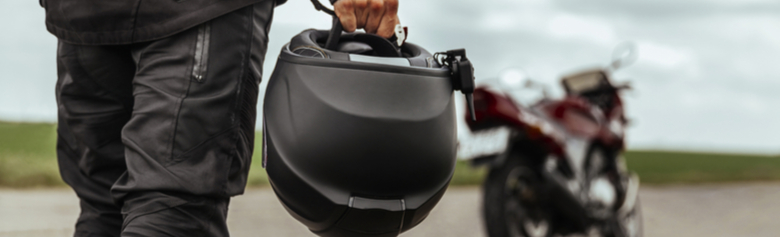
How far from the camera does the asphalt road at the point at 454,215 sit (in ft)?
11.1

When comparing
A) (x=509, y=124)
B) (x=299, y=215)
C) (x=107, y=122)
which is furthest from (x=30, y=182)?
(x=299, y=215)

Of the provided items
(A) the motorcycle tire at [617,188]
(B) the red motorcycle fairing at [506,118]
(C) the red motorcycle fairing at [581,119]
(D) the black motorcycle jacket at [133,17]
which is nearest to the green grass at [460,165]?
(B) the red motorcycle fairing at [506,118]

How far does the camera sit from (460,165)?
29.0 ft

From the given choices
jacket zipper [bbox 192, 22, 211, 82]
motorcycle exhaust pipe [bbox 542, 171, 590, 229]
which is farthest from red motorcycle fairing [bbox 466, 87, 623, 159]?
jacket zipper [bbox 192, 22, 211, 82]

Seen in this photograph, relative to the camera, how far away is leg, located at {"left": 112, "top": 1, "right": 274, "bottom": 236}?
3.48ft

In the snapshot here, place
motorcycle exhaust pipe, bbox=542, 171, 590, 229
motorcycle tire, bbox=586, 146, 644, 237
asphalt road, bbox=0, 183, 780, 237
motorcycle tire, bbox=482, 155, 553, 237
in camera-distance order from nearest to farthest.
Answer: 1. motorcycle tire, bbox=482, 155, 553, 237
2. motorcycle exhaust pipe, bbox=542, 171, 590, 229
3. asphalt road, bbox=0, 183, 780, 237
4. motorcycle tire, bbox=586, 146, 644, 237

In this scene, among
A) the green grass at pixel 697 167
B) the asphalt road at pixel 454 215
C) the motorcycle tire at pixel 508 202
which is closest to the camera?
the motorcycle tire at pixel 508 202

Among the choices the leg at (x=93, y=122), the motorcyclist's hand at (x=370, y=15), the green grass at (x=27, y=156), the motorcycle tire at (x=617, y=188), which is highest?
the motorcyclist's hand at (x=370, y=15)

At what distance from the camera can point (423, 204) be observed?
46.5 inches

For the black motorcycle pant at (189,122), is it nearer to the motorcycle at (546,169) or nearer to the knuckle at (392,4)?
the knuckle at (392,4)

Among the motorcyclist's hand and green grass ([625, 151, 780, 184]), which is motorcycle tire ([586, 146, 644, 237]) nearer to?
the motorcyclist's hand

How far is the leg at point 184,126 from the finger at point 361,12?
208mm

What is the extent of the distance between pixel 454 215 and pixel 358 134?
3.63m

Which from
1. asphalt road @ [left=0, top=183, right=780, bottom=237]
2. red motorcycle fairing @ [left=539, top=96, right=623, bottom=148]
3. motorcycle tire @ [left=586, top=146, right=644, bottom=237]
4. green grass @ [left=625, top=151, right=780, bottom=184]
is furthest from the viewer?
green grass @ [left=625, top=151, right=780, bottom=184]
